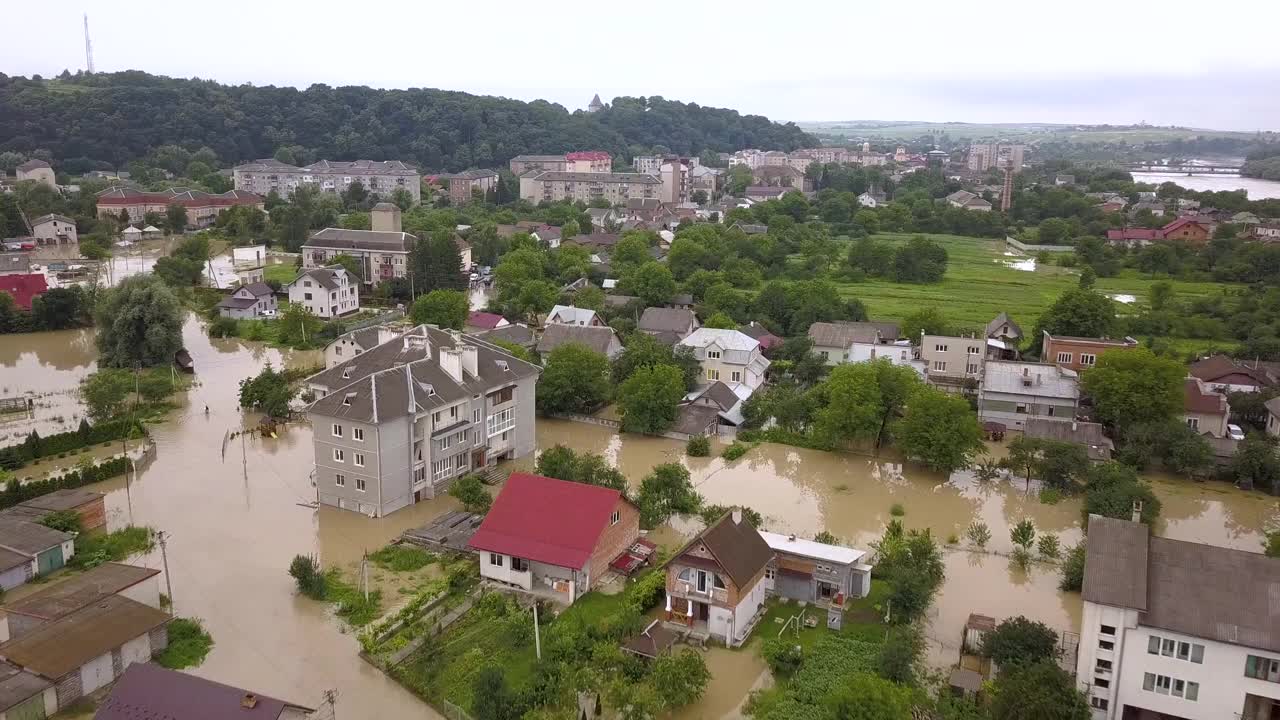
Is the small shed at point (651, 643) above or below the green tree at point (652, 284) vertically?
below

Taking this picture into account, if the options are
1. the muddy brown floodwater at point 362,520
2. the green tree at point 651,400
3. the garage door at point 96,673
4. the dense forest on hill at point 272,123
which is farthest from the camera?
the dense forest on hill at point 272,123

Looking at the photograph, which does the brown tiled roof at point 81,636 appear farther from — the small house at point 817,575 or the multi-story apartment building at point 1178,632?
the multi-story apartment building at point 1178,632

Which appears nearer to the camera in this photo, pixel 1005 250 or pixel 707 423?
pixel 707 423

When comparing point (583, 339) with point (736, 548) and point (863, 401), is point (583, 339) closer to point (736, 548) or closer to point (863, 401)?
point (863, 401)

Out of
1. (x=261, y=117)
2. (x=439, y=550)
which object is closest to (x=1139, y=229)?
(x=439, y=550)

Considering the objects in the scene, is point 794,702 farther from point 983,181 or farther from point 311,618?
point 983,181

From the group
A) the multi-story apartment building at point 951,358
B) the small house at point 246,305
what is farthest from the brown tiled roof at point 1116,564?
the small house at point 246,305

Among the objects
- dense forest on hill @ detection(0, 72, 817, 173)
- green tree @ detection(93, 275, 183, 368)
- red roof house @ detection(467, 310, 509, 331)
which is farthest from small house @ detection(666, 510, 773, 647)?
dense forest on hill @ detection(0, 72, 817, 173)
